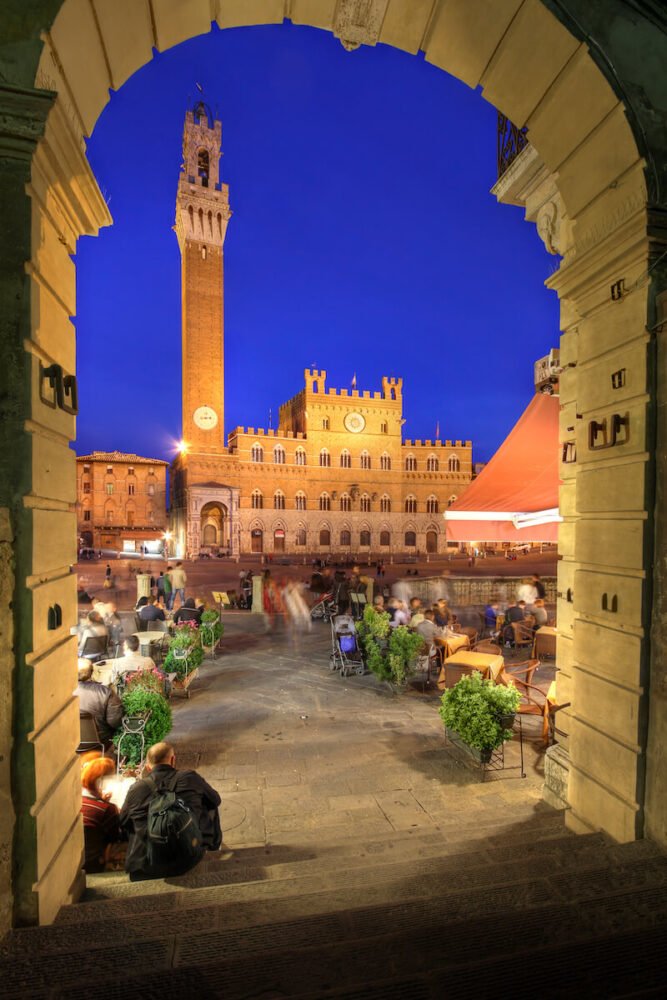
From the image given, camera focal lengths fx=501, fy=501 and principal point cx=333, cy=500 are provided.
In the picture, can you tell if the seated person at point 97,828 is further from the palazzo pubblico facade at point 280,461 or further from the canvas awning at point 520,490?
the palazzo pubblico facade at point 280,461

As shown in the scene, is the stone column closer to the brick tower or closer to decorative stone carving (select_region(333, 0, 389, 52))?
decorative stone carving (select_region(333, 0, 389, 52))

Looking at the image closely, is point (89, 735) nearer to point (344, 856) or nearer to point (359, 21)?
point (344, 856)

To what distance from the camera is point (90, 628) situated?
24.7 feet

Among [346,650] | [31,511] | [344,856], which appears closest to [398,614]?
[346,650]

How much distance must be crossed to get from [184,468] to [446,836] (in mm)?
42756

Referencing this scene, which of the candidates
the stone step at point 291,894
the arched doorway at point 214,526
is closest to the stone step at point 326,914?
the stone step at point 291,894

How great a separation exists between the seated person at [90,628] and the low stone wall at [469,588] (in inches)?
469

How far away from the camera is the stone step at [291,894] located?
200cm

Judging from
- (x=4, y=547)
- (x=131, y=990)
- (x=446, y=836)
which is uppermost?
(x=4, y=547)

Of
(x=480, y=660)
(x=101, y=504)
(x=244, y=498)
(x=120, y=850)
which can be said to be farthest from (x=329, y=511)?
(x=120, y=850)

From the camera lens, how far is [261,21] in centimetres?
327

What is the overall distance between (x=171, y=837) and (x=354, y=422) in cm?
4627

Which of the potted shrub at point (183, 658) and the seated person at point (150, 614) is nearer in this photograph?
the potted shrub at point (183, 658)

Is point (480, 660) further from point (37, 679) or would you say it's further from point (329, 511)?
point (329, 511)
